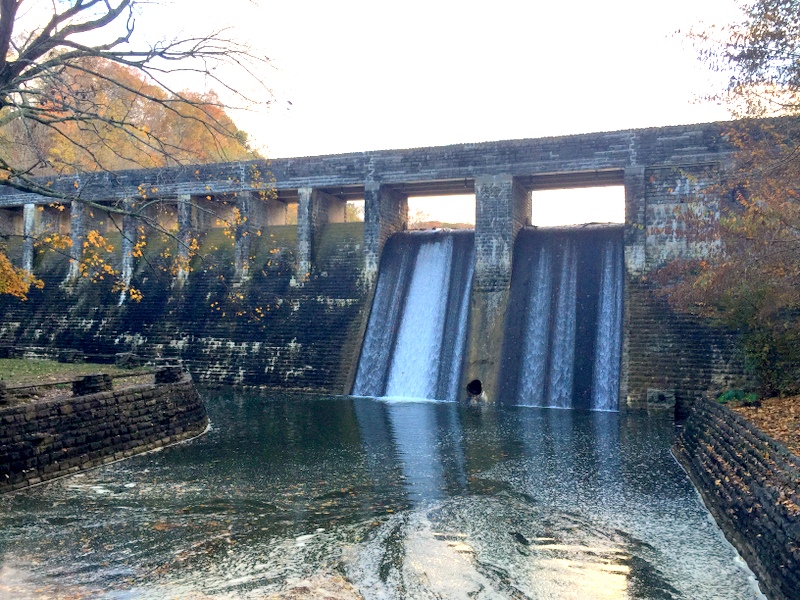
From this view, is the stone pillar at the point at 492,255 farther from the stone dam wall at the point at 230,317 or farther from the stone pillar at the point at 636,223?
the stone dam wall at the point at 230,317

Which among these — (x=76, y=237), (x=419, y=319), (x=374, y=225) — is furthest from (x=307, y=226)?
(x=76, y=237)

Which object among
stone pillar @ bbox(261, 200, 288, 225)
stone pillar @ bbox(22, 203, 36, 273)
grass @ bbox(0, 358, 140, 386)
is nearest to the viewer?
grass @ bbox(0, 358, 140, 386)

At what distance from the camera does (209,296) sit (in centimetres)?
2673

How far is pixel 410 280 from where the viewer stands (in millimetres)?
24578

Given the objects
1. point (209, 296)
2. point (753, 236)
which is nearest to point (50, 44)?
point (753, 236)

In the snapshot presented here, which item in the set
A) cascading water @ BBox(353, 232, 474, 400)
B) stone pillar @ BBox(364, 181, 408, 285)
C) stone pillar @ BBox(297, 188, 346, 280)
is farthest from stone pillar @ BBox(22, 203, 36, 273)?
cascading water @ BBox(353, 232, 474, 400)

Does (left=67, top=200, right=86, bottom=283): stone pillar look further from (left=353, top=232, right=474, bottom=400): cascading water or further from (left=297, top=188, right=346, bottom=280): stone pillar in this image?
(left=353, top=232, right=474, bottom=400): cascading water

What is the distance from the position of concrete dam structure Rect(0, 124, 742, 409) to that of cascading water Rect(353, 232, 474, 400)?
85 millimetres

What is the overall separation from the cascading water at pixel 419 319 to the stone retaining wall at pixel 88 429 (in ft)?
25.4

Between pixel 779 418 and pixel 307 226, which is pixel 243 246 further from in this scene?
pixel 779 418

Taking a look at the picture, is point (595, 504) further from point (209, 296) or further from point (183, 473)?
point (209, 296)

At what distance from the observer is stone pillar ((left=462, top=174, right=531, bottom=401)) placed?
2228cm

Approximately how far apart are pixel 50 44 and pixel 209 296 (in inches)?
644

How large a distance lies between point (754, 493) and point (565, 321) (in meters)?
13.3
